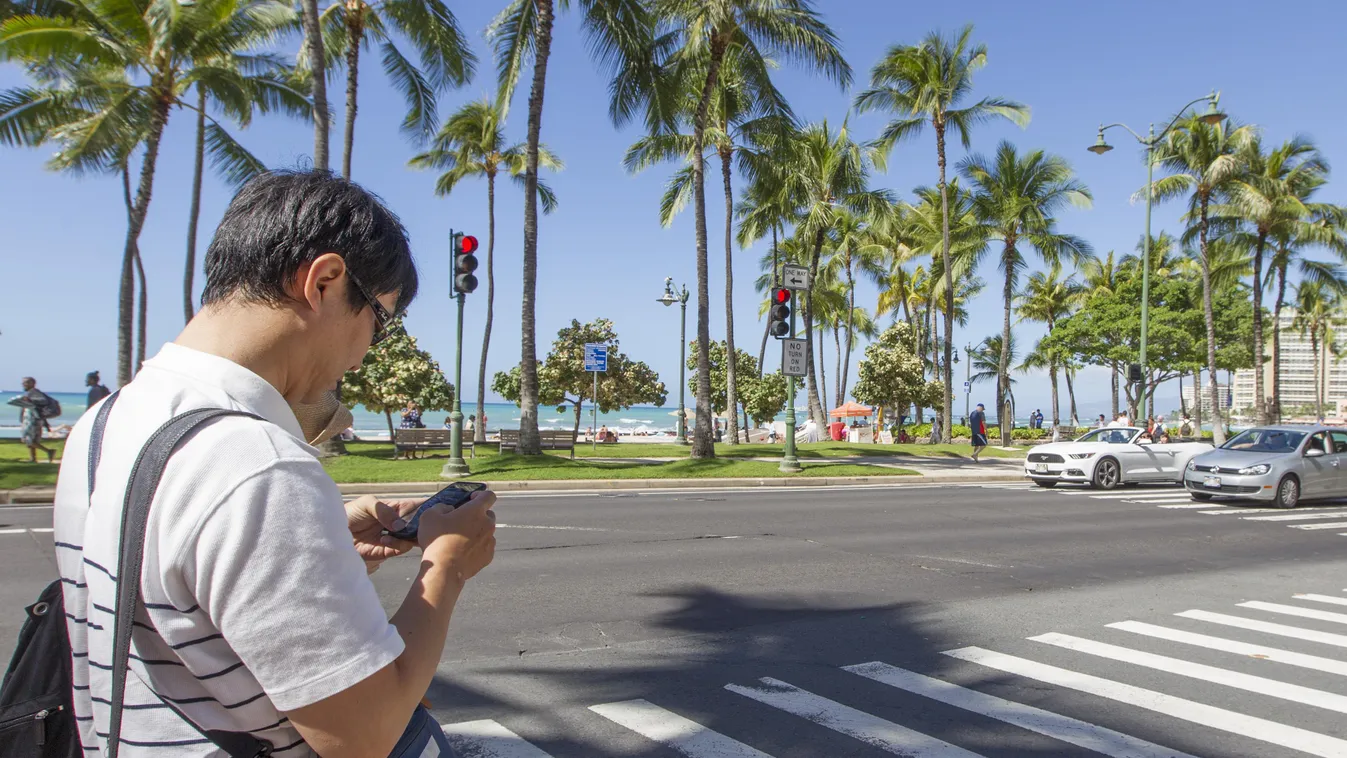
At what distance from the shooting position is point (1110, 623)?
267 inches

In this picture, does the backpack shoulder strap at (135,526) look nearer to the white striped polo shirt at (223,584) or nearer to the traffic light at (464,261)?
the white striped polo shirt at (223,584)

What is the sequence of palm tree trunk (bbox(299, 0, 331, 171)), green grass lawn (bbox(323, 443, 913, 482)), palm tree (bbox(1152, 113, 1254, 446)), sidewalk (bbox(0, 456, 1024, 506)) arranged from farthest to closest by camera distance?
palm tree (bbox(1152, 113, 1254, 446)) < palm tree trunk (bbox(299, 0, 331, 171)) < green grass lawn (bbox(323, 443, 913, 482)) < sidewalk (bbox(0, 456, 1024, 506))

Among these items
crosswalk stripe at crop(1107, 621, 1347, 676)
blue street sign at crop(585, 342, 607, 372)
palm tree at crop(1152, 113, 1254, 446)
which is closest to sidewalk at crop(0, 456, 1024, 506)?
blue street sign at crop(585, 342, 607, 372)

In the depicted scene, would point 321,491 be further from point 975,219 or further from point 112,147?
point 975,219

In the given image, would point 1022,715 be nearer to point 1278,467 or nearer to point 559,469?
point 1278,467

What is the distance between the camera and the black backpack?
1.19m

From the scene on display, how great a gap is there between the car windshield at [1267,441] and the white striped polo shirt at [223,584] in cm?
1828

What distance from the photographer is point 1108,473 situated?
61.3 feet

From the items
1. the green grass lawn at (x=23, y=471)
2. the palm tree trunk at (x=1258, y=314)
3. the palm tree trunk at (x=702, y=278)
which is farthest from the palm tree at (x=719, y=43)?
the palm tree trunk at (x=1258, y=314)

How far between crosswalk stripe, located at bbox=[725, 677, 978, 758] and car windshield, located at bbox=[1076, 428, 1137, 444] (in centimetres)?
1678

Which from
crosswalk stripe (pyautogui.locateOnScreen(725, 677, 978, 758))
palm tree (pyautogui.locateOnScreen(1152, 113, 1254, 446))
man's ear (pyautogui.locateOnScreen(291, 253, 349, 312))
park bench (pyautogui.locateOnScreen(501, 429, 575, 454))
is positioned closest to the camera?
man's ear (pyautogui.locateOnScreen(291, 253, 349, 312))

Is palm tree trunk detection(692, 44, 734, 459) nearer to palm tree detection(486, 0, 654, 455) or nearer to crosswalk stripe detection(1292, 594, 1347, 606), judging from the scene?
palm tree detection(486, 0, 654, 455)

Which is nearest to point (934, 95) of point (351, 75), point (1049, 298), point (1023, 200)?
Result: point (1023, 200)

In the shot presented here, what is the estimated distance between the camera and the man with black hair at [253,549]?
46.0 inches
